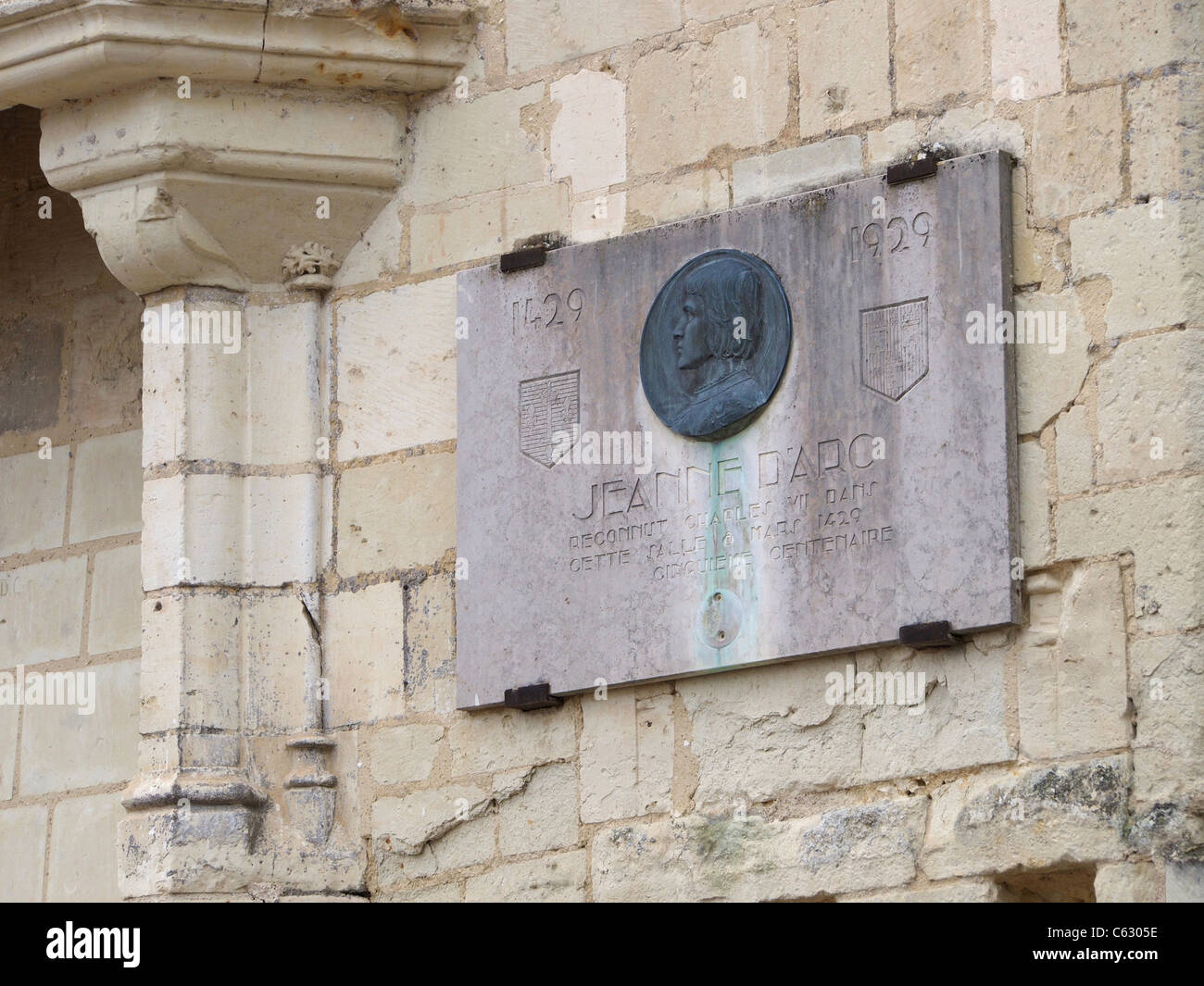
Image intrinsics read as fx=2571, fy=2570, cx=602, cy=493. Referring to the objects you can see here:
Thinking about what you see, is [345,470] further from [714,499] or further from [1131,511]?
[1131,511]

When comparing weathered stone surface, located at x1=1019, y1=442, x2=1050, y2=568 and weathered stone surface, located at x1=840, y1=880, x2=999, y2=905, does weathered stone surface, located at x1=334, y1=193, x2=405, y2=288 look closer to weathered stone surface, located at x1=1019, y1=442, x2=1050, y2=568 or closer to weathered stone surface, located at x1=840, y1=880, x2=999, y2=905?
weathered stone surface, located at x1=1019, y1=442, x2=1050, y2=568

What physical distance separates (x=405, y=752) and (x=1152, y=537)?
1.91 m

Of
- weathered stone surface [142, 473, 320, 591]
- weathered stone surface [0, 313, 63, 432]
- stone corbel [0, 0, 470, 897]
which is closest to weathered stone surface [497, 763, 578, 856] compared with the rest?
stone corbel [0, 0, 470, 897]

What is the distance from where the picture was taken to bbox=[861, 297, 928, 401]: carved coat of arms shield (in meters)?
5.46

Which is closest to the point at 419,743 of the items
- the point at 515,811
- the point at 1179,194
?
the point at 515,811

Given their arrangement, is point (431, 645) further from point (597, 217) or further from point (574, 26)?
point (574, 26)

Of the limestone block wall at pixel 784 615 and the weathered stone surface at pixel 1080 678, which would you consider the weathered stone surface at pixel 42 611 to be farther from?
the weathered stone surface at pixel 1080 678

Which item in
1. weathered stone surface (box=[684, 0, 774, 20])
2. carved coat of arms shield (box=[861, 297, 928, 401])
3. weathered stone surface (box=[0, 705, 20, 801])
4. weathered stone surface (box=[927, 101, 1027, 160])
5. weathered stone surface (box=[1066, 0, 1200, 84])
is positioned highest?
weathered stone surface (box=[684, 0, 774, 20])

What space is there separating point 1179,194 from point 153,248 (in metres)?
2.54

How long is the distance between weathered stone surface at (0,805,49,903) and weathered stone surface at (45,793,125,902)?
42 mm

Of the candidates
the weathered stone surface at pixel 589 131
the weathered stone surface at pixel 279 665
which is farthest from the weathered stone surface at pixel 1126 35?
the weathered stone surface at pixel 279 665

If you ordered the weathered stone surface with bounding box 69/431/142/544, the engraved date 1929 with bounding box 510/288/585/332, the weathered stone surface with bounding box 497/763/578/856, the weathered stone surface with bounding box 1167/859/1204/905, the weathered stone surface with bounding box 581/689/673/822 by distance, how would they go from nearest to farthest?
the weathered stone surface with bounding box 1167/859/1204/905, the weathered stone surface with bounding box 581/689/673/822, the weathered stone surface with bounding box 497/763/578/856, the engraved date 1929 with bounding box 510/288/585/332, the weathered stone surface with bounding box 69/431/142/544

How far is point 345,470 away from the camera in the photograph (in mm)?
6383

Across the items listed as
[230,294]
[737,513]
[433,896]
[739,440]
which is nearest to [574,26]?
[230,294]
